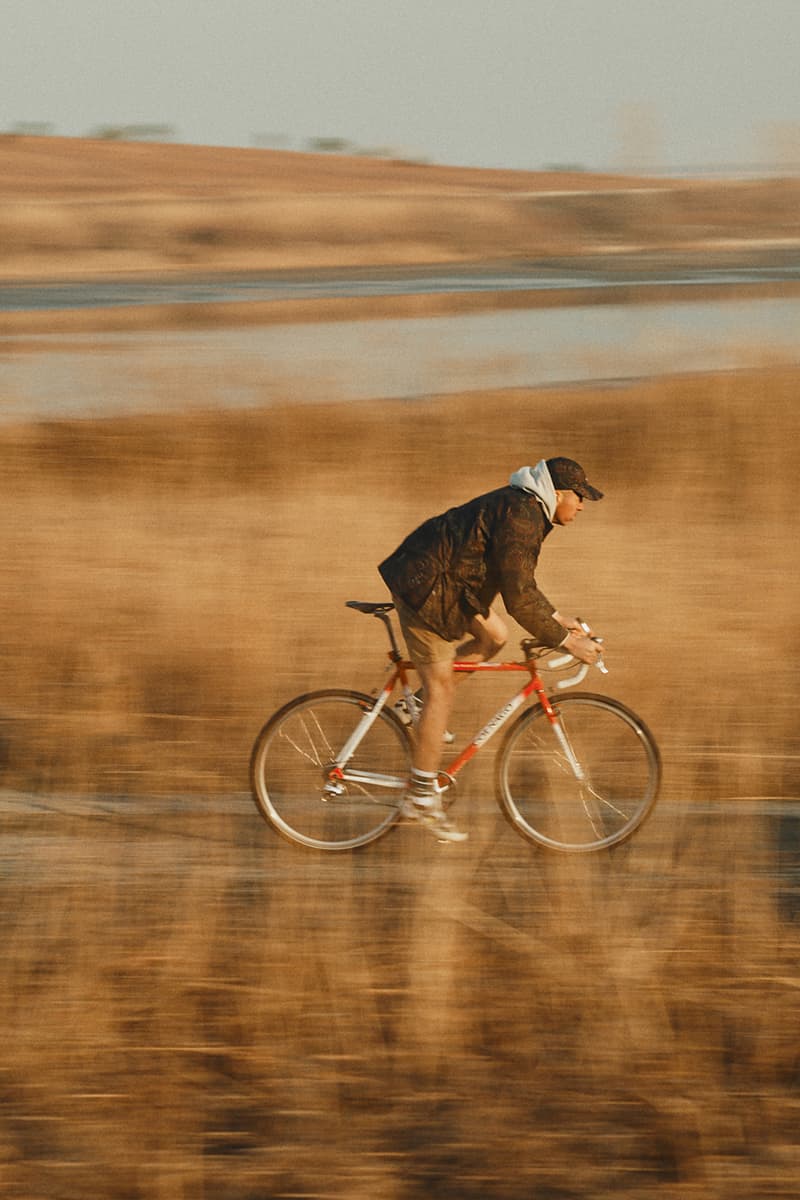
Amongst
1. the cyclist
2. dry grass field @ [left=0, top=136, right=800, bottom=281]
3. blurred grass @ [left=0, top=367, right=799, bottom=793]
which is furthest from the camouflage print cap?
dry grass field @ [left=0, top=136, right=800, bottom=281]

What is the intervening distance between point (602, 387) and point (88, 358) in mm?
5485

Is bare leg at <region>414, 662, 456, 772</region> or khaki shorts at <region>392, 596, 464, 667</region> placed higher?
khaki shorts at <region>392, 596, 464, 667</region>

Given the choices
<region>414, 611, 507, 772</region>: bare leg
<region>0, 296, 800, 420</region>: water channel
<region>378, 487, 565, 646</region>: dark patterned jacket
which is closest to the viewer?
<region>378, 487, 565, 646</region>: dark patterned jacket

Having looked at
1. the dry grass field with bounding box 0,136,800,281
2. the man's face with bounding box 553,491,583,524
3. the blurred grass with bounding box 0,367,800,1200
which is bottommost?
the blurred grass with bounding box 0,367,800,1200

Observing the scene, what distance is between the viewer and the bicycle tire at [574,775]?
5883 mm

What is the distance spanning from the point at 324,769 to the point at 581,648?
106 centimetres

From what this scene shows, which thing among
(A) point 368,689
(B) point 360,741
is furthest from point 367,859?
(A) point 368,689

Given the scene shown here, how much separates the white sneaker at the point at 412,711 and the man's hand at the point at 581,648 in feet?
1.86

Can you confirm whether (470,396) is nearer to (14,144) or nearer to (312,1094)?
(312,1094)

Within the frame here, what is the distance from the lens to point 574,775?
5938mm

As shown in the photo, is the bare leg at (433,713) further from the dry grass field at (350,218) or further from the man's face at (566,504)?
the dry grass field at (350,218)

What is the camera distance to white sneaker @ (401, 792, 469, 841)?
5804 millimetres

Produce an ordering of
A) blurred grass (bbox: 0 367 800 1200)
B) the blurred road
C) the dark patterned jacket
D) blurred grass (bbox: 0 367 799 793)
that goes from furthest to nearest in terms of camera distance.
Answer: the blurred road → blurred grass (bbox: 0 367 799 793) → the dark patterned jacket → blurred grass (bbox: 0 367 800 1200)

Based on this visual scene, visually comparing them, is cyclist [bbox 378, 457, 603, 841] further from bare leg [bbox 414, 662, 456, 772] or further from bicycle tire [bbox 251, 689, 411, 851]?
bicycle tire [bbox 251, 689, 411, 851]
